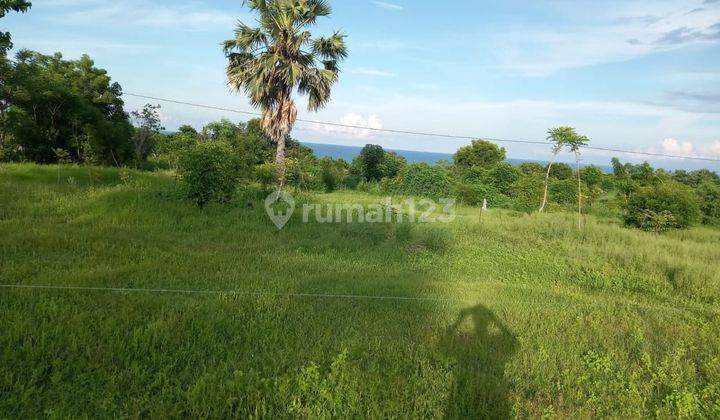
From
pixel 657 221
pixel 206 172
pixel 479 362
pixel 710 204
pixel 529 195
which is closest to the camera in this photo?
pixel 479 362

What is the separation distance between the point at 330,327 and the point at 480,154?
1339 inches

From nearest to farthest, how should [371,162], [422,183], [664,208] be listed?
[664,208] < [422,183] < [371,162]

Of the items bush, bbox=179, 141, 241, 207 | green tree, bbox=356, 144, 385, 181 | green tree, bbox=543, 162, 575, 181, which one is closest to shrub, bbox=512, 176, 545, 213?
green tree, bbox=356, 144, 385, 181

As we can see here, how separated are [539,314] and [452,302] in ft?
3.59

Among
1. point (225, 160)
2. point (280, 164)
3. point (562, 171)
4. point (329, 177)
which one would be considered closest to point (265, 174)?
point (280, 164)

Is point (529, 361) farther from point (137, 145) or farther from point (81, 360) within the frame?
point (137, 145)

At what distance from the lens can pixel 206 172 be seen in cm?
1003

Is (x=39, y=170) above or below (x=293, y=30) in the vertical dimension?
below

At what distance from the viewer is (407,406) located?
307 centimetres

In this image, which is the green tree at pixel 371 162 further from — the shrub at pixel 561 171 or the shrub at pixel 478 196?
the shrub at pixel 561 171

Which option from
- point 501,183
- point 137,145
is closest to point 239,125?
point 137,145

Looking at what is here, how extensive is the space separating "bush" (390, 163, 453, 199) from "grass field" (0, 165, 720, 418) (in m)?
13.3

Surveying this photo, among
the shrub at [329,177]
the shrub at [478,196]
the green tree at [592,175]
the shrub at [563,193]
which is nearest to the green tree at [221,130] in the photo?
the shrub at [329,177]

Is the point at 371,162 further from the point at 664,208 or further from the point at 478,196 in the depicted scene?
the point at 664,208
